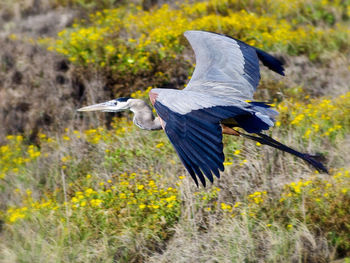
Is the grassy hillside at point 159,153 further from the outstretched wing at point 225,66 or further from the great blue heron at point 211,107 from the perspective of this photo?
the outstretched wing at point 225,66

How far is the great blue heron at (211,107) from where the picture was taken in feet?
13.4

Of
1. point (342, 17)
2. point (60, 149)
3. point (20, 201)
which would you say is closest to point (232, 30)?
point (342, 17)

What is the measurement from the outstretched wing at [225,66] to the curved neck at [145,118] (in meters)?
0.48

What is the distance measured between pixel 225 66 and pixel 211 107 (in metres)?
1.35

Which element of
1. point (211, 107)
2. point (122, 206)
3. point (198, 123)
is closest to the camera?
point (198, 123)

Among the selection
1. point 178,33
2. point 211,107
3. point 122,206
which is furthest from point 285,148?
point 178,33

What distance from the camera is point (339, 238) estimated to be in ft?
16.2

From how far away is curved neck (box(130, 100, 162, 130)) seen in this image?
5461 millimetres

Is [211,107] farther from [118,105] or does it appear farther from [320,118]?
[320,118]

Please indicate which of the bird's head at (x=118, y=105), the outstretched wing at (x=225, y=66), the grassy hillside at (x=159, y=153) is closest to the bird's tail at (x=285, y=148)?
the grassy hillside at (x=159, y=153)

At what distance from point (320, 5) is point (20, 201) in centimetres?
659

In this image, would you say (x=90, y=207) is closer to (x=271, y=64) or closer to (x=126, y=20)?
(x=271, y=64)

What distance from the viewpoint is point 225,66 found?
5746 millimetres

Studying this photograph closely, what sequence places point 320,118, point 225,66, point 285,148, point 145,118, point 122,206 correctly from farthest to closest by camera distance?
point 320,118 < point 225,66 < point 145,118 < point 122,206 < point 285,148
